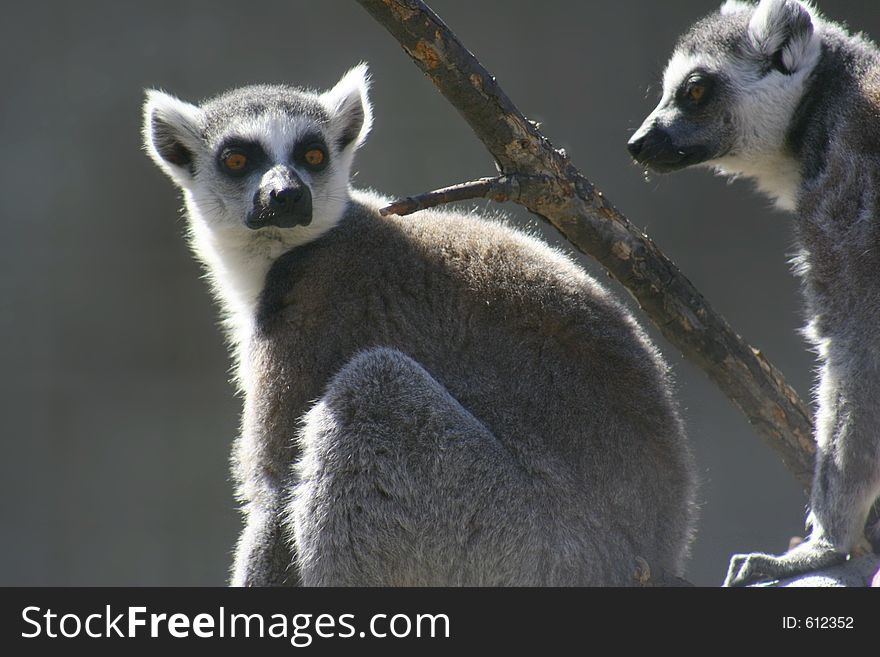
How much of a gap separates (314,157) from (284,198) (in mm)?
599

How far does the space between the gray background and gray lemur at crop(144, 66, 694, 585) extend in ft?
13.7

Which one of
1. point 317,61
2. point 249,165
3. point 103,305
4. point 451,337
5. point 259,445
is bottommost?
point 259,445

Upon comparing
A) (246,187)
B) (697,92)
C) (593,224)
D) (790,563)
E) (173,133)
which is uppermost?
(173,133)

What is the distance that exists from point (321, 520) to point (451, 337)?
40.0 inches

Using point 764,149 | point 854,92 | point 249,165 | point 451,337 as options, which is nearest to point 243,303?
point 249,165

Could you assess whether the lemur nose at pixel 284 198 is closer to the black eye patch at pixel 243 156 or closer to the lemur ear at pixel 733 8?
the black eye patch at pixel 243 156

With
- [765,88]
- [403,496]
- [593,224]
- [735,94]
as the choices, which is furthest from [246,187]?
[765,88]

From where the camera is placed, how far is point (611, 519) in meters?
4.14

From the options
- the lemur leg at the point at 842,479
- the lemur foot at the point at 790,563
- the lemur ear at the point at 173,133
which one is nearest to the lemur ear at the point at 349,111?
the lemur ear at the point at 173,133

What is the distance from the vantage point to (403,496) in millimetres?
3941

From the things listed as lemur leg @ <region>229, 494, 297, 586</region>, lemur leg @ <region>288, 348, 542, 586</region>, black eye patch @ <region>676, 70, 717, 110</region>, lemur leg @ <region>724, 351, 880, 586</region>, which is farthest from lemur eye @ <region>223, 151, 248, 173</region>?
lemur leg @ <region>724, 351, 880, 586</region>

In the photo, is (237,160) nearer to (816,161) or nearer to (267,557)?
(267,557)
